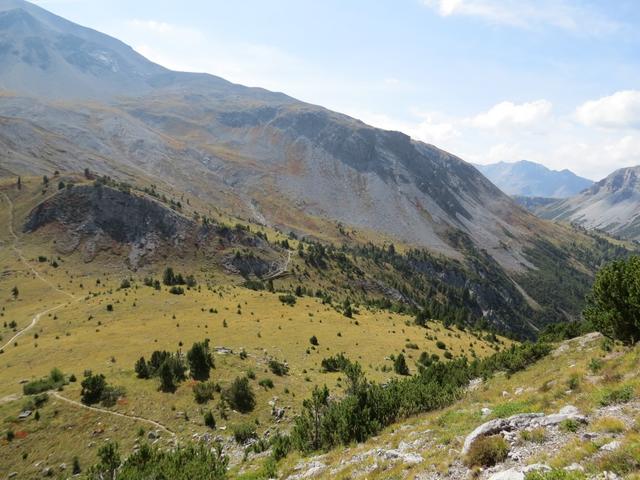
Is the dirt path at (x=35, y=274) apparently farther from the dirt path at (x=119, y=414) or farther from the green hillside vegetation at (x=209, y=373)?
the dirt path at (x=119, y=414)

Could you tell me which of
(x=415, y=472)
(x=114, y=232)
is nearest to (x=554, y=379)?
(x=415, y=472)

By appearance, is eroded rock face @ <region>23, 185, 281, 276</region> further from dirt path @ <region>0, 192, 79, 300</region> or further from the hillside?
dirt path @ <region>0, 192, 79, 300</region>

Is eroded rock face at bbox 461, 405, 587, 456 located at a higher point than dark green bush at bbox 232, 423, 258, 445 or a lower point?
higher

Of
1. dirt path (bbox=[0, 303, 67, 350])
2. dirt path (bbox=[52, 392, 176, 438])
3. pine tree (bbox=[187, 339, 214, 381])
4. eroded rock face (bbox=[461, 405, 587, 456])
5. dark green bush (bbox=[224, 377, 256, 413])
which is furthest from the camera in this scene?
dirt path (bbox=[0, 303, 67, 350])

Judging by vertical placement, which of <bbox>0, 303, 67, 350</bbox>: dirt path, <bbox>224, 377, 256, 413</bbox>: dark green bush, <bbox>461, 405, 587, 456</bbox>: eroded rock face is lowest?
<bbox>0, 303, 67, 350</bbox>: dirt path

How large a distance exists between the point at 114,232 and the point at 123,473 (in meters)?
112

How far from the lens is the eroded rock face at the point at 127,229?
374 ft

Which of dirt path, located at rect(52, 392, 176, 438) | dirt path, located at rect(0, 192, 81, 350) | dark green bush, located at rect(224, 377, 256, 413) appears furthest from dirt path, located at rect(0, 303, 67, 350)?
dark green bush, located at rect(224, 377, 256, 413)

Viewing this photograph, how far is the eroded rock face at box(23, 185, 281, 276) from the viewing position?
11406cm

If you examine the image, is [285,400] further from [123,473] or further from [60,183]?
[60,183]

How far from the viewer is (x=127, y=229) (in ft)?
401

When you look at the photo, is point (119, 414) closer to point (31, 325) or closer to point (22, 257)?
point (31, 325)

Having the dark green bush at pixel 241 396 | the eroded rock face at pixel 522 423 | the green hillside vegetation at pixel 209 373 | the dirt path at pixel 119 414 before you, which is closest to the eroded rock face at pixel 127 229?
the green hillside vegetation at pixel 209 373

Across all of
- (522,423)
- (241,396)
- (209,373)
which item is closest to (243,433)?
(241,396)
